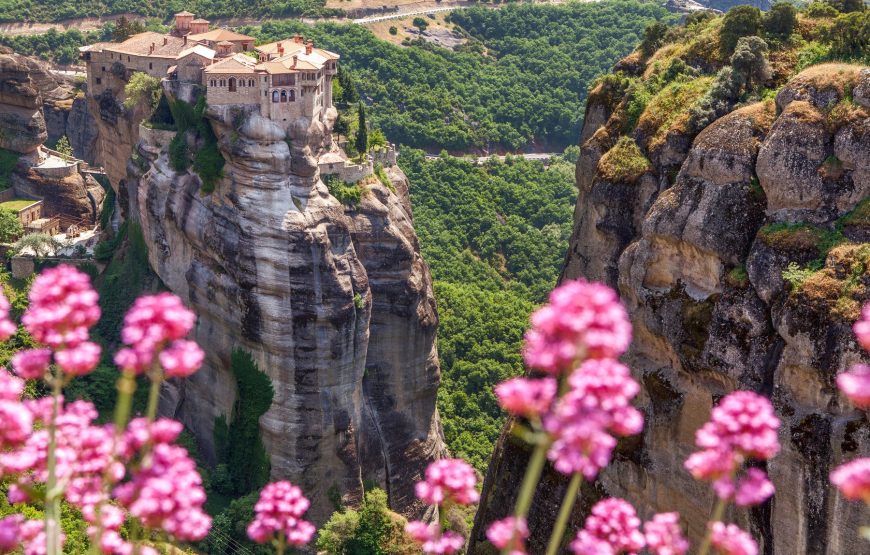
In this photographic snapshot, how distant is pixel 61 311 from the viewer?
10266mm

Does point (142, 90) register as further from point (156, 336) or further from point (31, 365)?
point (156, 336)

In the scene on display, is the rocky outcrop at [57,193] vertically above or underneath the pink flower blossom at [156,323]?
underneath

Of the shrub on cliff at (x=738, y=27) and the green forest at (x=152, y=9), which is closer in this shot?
the shrub on cliff at (x=738, y=27)

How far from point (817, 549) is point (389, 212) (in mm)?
34071

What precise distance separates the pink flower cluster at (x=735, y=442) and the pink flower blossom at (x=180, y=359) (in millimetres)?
4677

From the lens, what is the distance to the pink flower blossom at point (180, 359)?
10.5 metres

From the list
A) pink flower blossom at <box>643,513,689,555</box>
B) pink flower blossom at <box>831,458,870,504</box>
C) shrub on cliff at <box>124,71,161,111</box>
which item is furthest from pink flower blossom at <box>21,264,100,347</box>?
shrub on cliff at <box>124,71,161,111</box>

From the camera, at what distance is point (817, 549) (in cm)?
2505

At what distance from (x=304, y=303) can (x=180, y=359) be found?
4024 cm

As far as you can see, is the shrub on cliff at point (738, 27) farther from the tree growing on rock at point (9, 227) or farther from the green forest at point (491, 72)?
the green forest at point (491, 72)

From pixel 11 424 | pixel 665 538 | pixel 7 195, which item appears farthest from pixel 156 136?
pixel 665 538

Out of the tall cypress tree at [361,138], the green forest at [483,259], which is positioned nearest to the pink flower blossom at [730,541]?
the tall cypress tree at [361,138]

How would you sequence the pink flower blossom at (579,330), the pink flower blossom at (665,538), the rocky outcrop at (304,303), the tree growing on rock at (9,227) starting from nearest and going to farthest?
the pink flower blossom at (579,330)
the pink flower blossom at (665,538)
the rocky outcrop at (304,303)
the tree growing on rock at (9,227)

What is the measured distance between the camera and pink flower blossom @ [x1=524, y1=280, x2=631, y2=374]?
910cm
